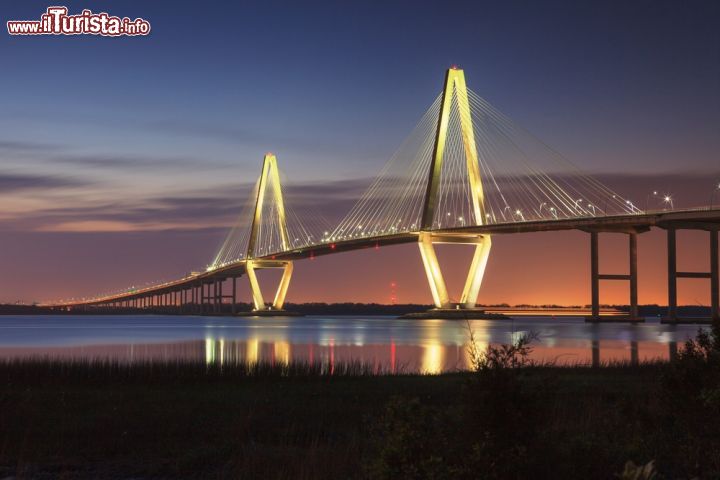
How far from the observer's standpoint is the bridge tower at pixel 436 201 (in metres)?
65.4

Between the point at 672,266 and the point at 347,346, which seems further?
the point at 672,266

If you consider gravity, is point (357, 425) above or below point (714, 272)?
below

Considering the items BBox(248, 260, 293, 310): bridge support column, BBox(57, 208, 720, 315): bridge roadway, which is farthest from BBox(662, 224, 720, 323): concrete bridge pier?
BBox(248, 260, 293, 310): bridge support column

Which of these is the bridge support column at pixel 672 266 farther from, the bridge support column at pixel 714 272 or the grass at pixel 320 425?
the grass at pixel 320 425

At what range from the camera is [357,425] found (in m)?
12.0

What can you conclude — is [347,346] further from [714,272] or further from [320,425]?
[714,272]

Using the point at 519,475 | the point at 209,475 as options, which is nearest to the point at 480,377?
the point at 519,475

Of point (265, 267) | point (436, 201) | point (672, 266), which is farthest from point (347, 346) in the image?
point (265, 267)

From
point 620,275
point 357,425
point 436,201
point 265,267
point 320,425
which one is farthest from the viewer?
point 265,267

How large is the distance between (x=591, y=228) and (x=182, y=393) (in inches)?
2398

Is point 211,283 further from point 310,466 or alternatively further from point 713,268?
point 310,466

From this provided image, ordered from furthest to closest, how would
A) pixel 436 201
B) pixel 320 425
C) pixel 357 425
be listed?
pixel 436 201 → pixel 357 425 → pixel 320 425

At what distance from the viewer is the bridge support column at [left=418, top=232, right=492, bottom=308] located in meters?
70.0

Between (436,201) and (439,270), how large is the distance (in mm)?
5661
